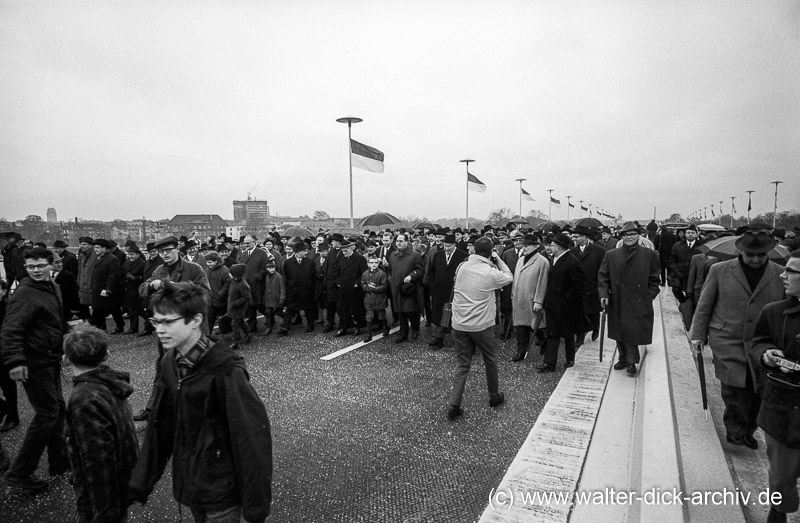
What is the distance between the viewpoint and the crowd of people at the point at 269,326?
2.10 m

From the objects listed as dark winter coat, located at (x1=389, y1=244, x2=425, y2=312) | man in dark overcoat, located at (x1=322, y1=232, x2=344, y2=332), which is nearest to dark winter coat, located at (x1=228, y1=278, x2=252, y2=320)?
man in dark overcoat, located at (x1=322, y1=232, x2=344, y2=332)

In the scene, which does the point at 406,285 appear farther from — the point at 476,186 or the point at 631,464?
the point at 476,186

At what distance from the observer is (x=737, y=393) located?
3951 millimetres

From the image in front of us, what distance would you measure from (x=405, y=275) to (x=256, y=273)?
348 centimetres

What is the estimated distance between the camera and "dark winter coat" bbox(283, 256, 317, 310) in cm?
916

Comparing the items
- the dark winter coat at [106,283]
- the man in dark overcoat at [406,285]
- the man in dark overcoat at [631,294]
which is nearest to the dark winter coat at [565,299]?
the man in dark overcoat at [631,294]

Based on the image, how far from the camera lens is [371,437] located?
433 centimetres

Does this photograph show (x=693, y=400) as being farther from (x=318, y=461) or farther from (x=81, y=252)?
(x=81, y=252)

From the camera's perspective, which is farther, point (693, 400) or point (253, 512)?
point (693, 400)

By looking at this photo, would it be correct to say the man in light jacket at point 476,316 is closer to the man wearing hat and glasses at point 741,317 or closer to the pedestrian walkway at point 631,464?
the pedestrian walkway at point 631,464

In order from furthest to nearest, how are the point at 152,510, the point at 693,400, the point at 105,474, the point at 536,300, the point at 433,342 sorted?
the point at 433,342, the point at 536,300, the point at 693,400, the point at 152,510, the point at 105,474

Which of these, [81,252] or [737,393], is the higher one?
[81,252]

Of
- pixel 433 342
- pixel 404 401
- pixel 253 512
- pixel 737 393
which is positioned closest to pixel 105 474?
pixel 253 512

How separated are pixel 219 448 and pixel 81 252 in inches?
438
